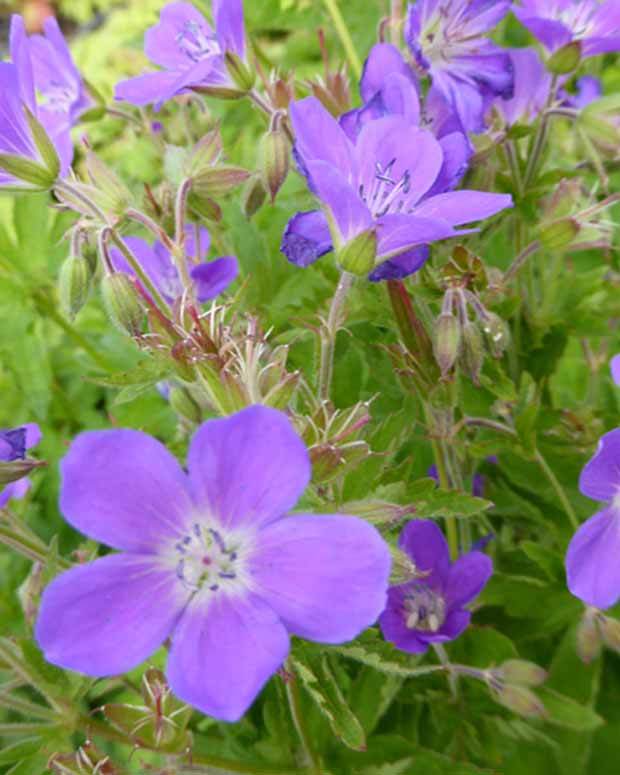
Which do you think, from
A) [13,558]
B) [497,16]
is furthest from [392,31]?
[13,558]

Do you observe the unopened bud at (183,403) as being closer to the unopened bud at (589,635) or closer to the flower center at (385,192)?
the flower center at (385,192)

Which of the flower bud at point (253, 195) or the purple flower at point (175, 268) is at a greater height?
the flower bud at point (253, 195)

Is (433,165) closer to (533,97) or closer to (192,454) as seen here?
(192,454)

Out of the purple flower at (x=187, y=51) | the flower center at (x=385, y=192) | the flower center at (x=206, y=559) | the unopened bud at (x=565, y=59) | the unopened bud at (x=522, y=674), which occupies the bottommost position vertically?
the unopened bud at (x=522, y=674)

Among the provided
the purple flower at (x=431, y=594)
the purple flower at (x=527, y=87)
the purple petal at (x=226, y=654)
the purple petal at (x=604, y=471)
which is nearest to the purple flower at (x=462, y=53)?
the purple flower at (x=527, y=87)

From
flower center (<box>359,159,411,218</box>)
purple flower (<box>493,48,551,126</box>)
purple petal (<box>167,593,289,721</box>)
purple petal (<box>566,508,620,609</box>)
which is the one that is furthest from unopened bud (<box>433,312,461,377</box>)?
purple flower (<box>493,48,551,126</box>)

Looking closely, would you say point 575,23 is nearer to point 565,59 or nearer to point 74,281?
point 565,59

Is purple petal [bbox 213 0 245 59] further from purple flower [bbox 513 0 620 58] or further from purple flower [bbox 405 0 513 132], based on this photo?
purple flower [bbox 513 0 620 58]
